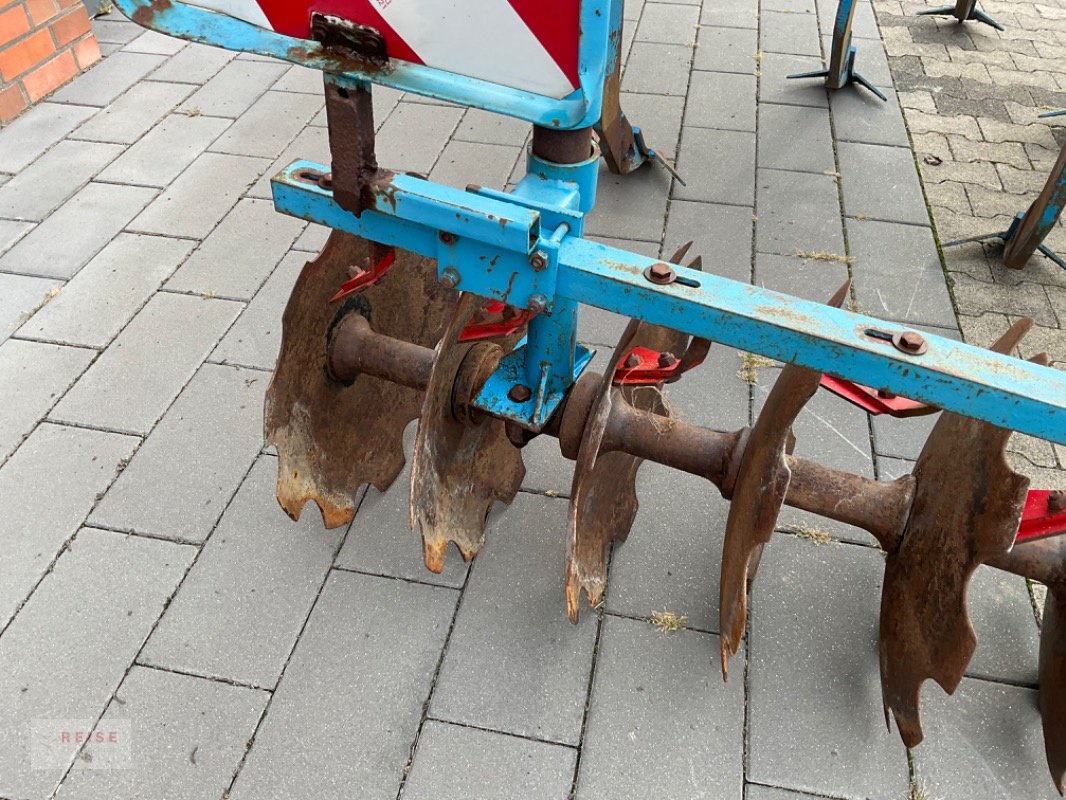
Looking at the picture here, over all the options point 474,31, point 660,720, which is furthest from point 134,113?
point 660,720

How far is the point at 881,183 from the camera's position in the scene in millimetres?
3844

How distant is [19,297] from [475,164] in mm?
1998

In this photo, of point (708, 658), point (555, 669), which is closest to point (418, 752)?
point (555, 669)

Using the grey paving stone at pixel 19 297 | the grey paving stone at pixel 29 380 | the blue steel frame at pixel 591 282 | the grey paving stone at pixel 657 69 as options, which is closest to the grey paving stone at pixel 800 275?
the grey paving stone at pixel 657 69

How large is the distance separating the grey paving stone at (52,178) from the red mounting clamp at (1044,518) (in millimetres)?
3805

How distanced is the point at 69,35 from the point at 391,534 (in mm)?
3767

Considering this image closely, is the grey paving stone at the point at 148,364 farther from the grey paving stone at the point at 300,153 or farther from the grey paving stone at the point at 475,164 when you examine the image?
the grey paving stone at the point at 475,164

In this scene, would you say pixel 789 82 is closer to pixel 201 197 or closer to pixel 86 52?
pixel 201 197

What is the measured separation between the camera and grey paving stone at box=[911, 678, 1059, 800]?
1913 millimetres

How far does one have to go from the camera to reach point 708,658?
214 centimetres

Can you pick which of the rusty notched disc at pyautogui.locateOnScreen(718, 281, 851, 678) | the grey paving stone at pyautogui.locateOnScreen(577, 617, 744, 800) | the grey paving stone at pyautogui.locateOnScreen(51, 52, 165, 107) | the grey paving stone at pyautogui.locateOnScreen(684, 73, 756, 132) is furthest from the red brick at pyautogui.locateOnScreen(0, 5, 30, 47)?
the rusty notched disc at pyautogui.locateOnScreen(718, 281, 851, 678)

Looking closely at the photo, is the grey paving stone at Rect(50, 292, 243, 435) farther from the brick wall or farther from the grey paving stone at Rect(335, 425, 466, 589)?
the brick wall

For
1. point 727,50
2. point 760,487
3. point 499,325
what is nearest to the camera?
point 760,487

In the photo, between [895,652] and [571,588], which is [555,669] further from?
[895,652]
